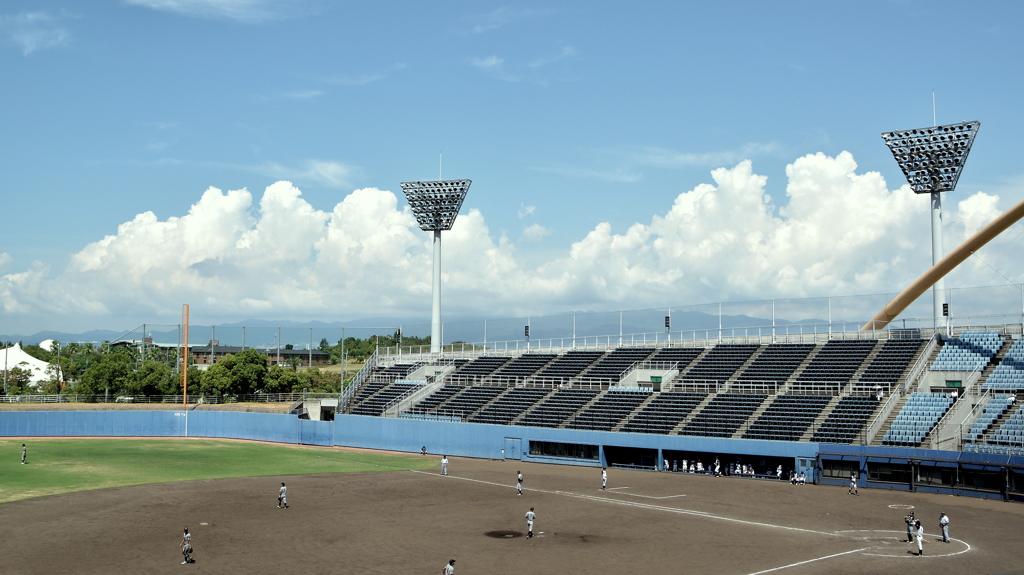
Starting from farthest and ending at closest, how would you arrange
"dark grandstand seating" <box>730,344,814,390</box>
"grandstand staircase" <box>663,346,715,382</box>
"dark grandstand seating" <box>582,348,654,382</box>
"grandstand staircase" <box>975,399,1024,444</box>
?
"dark grandstand seating" <box>582,348,654,382</box>
"grandstand staircase" <box>663,346,715,382</box>
"dark grandstand seating" <box>730,344,814,390</box>
"grandstand staircase" <box>975,399,1024,444</box>

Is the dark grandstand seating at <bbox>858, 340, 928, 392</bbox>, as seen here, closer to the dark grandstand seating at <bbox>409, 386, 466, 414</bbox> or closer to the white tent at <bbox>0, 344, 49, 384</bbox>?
the dark grandstand seating at <bbox>409, 386, 466, 414</bbox>

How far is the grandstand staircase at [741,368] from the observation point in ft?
225

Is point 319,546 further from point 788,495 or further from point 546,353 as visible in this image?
point 546,353

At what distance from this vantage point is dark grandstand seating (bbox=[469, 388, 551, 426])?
240 ft

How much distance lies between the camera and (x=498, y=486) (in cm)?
5228

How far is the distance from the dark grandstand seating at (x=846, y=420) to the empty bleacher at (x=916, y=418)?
1.97 metres

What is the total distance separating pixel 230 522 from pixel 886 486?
38971 mm

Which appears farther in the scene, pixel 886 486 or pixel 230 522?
pixel 886 486

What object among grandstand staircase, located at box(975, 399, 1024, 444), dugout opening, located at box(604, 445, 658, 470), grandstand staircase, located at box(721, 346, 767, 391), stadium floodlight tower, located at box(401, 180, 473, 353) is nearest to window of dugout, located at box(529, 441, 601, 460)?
dugout opening, located at box(604, 445, 658, 470)

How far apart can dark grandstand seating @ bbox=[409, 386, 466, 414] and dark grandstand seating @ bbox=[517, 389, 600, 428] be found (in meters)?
11.8

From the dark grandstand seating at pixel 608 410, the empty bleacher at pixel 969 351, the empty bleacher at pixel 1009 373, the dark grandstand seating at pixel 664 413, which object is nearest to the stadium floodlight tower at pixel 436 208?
the dark grandstand seating at pixel 608 410

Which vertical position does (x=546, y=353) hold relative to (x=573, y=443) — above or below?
above

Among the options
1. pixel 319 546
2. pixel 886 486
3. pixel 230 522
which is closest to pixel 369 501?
pixel 230 522

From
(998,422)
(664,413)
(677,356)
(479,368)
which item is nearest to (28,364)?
(479,368)
